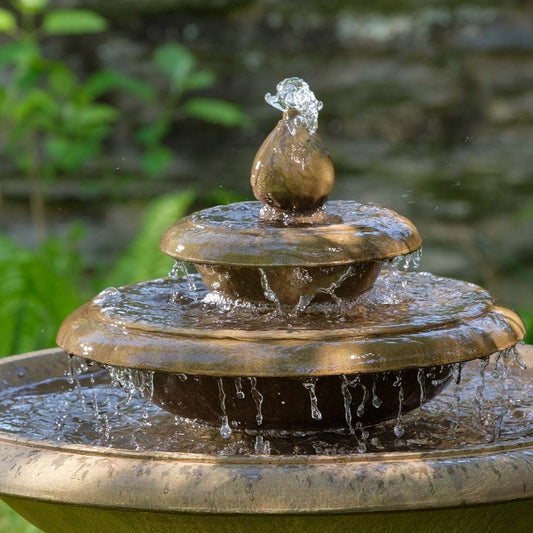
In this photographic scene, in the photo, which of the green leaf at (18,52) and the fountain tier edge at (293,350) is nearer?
the fountain tier edge at (293,350)

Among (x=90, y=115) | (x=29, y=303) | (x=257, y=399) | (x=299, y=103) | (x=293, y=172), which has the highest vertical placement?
(x=299, y=103)

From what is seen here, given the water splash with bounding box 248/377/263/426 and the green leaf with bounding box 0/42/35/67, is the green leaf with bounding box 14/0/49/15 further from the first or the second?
the water splash with bounding box 248/377/263/426

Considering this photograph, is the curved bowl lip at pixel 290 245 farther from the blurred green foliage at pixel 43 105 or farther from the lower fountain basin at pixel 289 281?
the blurred green foliage at pixel 43 105

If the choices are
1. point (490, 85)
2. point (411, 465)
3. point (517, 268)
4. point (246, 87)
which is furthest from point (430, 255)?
point (411, 465)

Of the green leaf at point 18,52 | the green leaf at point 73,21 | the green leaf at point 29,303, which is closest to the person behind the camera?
the green leaf at point 29,303

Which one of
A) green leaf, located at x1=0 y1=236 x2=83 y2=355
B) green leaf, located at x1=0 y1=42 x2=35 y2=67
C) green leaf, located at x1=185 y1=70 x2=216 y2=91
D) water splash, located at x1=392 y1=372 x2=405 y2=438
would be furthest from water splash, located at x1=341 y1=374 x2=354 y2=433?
green leaf, located at x1=0 y1=42 x2=35 y2=67

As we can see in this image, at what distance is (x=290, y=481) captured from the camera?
1.95m

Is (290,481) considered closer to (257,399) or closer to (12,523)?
(257,399)

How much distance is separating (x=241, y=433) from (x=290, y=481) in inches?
23.0

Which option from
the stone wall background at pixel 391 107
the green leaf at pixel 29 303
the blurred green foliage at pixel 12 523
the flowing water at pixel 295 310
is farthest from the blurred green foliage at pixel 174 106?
the flowing water at pixel 295 310

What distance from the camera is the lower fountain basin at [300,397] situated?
2352mm

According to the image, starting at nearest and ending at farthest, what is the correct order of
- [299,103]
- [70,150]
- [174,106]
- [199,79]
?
[299,103], [199,79], [70,150], [174,106]

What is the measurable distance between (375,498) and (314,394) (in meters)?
0.44

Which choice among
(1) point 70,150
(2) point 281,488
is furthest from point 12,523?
(2) point 281,488
